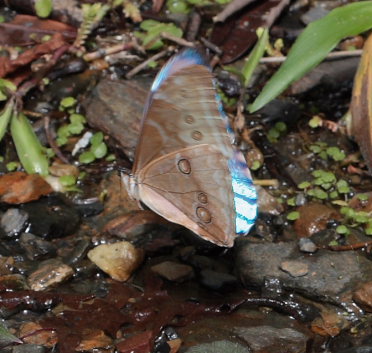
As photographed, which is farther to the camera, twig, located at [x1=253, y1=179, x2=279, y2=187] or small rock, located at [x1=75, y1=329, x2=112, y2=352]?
twig, located at [x1=253, y1=179, x2=279, y2=187]

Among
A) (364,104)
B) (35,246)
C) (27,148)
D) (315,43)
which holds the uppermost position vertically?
(315,43)

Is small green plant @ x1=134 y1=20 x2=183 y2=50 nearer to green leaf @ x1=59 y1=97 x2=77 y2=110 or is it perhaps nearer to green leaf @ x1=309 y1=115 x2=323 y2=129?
green leaf @ x1=59 y1=97 x2=77 y2=110

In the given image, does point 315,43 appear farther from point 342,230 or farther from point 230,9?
point 230,9

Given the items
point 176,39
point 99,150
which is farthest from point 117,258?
point 176,39

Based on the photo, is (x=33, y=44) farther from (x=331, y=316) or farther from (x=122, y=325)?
(x=331, y=316)

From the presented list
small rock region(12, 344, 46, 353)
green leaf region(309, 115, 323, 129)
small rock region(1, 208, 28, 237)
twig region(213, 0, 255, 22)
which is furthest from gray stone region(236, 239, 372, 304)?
twig region(213, 0, 255, 22)

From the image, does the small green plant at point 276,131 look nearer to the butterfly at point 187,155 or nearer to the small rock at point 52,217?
the small rock at point 52,217

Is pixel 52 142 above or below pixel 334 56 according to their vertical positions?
below

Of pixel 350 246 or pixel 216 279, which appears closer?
pixel 216 279
